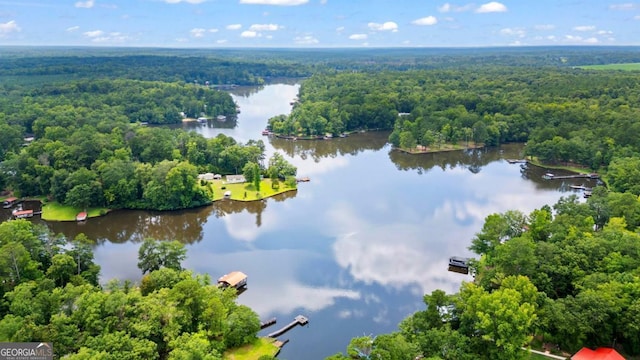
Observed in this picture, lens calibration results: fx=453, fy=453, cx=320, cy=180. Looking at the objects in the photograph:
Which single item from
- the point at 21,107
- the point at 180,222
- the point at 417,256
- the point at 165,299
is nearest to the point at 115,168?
the point at 180,222

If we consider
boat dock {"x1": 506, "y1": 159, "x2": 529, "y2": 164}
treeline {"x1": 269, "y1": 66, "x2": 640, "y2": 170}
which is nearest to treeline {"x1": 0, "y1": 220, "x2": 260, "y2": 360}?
treeline {"x1": 269, "y1": 66, "x2": 640, "y2": 170}

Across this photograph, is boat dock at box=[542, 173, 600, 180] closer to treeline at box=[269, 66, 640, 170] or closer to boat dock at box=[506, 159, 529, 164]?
treeline at box=[269, 66, 640, 170]

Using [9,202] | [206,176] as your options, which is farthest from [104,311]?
[9,202]

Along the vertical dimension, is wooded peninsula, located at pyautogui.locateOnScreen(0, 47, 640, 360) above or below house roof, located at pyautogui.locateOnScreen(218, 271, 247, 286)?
above

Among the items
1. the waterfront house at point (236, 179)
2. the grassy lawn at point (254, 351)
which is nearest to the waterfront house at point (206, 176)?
the waterfront house at point (236, 179)

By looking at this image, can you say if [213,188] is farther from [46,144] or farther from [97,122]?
[97,122]

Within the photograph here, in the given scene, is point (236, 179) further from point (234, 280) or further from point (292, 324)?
point (292, 324)

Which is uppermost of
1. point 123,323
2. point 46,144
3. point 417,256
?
point 46,144

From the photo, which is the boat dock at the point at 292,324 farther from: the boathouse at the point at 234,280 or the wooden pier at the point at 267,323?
the boathouse at the point at 234,280
